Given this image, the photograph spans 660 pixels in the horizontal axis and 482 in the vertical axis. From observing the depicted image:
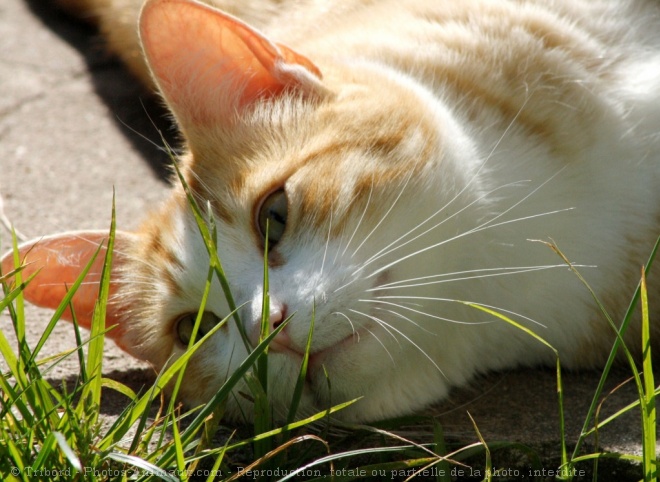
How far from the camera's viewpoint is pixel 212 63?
2.03 metres

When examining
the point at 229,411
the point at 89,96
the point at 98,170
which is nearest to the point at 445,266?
the point at 229,411

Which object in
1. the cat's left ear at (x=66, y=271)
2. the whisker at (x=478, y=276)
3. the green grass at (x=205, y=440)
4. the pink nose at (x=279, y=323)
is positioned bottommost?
the cat's left ear at (x=66, y=271)

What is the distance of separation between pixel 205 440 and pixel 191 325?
499 mm

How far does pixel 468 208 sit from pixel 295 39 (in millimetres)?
1169

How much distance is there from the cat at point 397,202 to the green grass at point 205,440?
124mm

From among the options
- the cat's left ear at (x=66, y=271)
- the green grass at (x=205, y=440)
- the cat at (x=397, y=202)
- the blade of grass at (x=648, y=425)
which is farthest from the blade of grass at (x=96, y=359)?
the blade of grass at (x=648, y=425)

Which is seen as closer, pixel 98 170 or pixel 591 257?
pixel 591 257

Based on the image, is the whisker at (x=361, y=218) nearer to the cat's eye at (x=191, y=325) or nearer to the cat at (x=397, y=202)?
the cat at (x=397, y=202)

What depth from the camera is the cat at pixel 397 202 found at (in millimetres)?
1790

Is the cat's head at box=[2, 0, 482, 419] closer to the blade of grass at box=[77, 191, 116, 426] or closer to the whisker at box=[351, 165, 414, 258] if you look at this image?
the whisker at box=[351, 165, 414, 258]

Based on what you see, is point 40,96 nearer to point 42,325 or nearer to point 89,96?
point 89,96

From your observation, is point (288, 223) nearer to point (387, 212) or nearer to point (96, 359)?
point (387, 212)

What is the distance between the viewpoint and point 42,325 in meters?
2.37

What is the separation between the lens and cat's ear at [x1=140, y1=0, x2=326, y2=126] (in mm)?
1943
